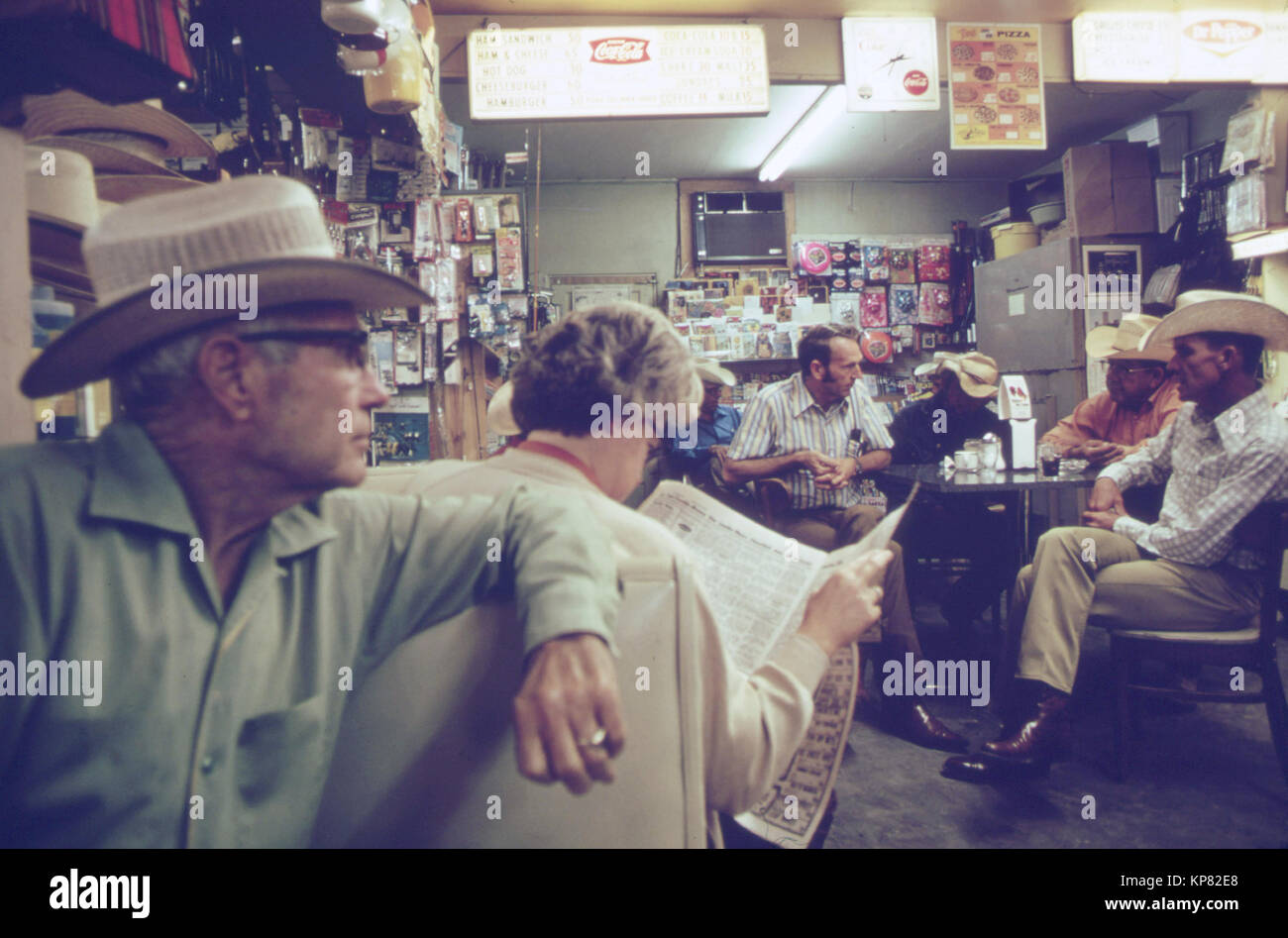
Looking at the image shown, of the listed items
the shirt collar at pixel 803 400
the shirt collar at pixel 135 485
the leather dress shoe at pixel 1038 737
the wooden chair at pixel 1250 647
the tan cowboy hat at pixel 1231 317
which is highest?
the tan cowboy hat at pixel 1231 317

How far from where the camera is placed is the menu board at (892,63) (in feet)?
13.6

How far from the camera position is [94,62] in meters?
1.20

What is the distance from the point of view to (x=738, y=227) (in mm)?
8094

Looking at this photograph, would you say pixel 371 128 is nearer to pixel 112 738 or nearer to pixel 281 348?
pixel 281 348

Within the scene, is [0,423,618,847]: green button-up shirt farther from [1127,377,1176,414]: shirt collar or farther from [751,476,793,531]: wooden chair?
[1127,377,1176,414]: shirt collar

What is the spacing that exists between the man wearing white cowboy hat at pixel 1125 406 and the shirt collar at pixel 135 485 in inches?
155


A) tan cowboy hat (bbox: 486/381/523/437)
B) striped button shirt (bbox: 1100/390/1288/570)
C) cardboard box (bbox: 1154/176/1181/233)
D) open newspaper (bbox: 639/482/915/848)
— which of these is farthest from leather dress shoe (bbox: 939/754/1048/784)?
cardboard box (bbox: 1154/176/1181/233)

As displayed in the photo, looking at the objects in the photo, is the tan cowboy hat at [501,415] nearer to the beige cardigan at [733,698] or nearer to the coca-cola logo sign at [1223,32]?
the beige cardigan at [733,698]

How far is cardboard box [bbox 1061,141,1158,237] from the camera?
19.4 feet

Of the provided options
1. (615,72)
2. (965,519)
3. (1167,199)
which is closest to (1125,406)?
(965,519)

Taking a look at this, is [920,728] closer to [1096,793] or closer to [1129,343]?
[1096,793]

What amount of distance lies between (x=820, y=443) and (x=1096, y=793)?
1.83 m

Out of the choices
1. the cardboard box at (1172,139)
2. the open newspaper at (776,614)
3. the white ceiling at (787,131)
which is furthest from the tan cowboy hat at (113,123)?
the cardboard box at (1172,139)

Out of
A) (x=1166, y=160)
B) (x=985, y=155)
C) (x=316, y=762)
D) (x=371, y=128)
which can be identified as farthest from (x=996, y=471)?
(x=985, y=155)
